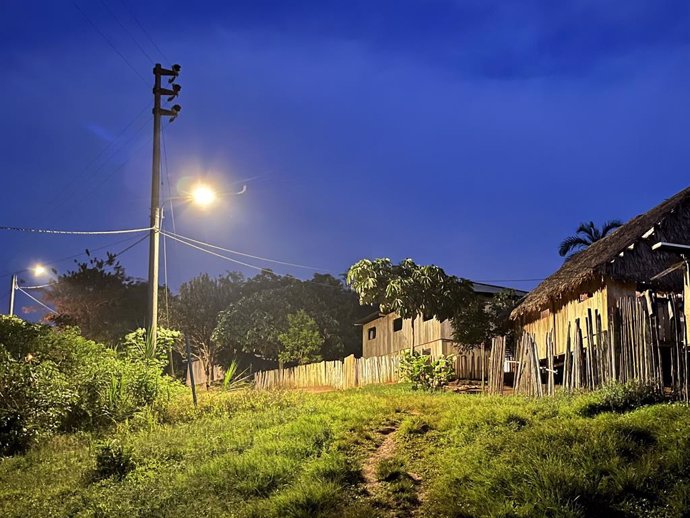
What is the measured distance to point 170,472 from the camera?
10.0 m

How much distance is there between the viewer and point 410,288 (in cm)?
2447

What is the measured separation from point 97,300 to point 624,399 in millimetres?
33319

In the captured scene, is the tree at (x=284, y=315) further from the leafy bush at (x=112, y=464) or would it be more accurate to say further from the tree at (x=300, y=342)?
the leafy bush at (x=112, y=464)

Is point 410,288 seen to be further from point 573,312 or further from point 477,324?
point 573,312

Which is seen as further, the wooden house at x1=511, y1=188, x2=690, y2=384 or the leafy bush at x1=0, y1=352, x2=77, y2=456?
the wooden house at x1=511, y1=188, x2=690, y2=384

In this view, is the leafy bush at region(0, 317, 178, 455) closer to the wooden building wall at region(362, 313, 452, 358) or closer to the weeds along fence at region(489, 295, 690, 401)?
the weeds along fence at region(489, 295, 690, 401)

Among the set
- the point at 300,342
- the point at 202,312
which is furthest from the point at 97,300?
the point at 300,342

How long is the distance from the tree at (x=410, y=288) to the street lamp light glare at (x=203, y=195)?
8604 mm

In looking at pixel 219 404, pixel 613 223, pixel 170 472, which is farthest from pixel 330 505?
pixel 613 223

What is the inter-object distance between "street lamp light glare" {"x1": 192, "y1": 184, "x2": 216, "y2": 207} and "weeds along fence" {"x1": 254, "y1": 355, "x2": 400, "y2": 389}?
8.87 metres

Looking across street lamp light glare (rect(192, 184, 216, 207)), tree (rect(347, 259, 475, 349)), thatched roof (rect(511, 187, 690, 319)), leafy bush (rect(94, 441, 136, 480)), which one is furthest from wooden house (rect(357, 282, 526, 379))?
leafy bush (rect(94, 441, 136, 480))

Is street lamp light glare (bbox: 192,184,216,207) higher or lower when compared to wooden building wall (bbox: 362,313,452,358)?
higher

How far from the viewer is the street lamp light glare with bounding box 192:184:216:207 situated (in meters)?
17.7

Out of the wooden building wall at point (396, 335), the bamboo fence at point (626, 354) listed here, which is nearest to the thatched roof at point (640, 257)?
the bamboo fence at point (626, 354)
